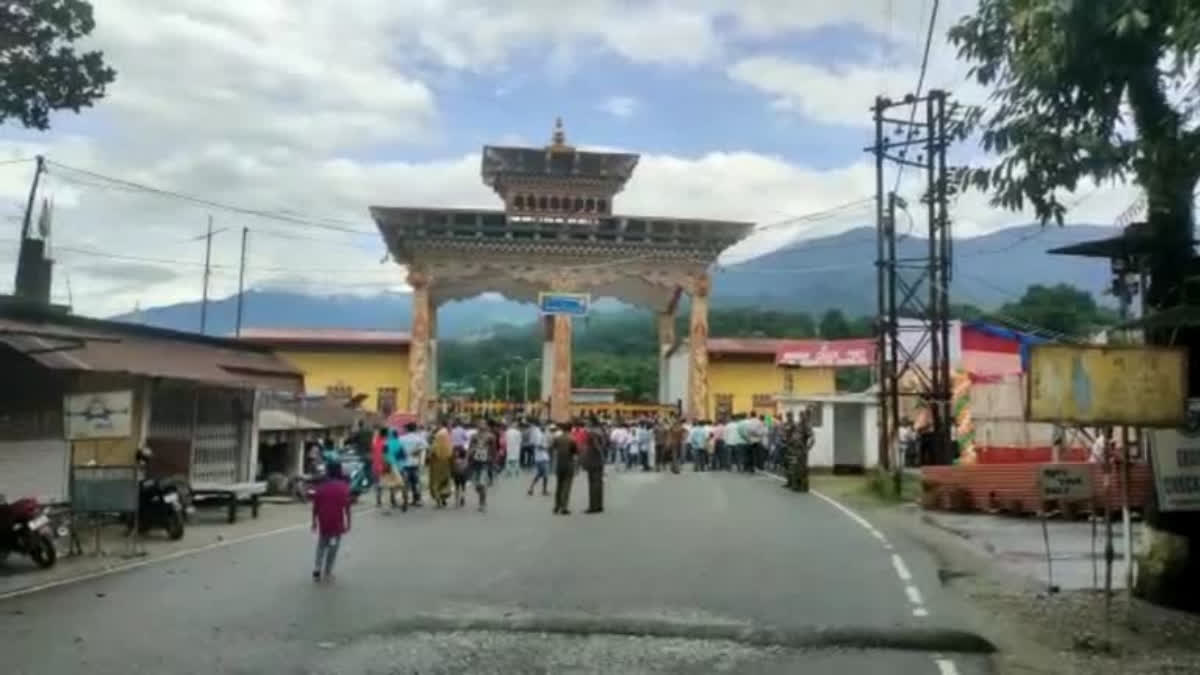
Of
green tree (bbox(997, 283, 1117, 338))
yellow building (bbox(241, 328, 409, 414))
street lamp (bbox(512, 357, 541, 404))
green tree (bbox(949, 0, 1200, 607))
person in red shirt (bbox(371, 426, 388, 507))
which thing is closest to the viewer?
green tree (bbox(949, 0, 1200, 607))

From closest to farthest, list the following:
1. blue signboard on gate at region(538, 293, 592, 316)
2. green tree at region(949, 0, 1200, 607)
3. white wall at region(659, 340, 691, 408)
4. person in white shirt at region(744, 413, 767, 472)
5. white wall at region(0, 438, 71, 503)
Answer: green tree at region(949, 0, 1200, 607) → white wall at region(0, 438, 71, 503) → person in white shirt at region(744, 413, 767, 472) → blue signboard on gate at region(538, 293, 592, 316) → white wall at region(659, 340, 691, 408)

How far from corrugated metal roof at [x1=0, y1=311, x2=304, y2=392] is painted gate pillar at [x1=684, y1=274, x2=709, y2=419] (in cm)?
2329

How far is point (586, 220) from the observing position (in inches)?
1997

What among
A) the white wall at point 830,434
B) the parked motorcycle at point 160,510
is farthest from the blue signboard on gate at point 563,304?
the parked motorcycle at point 160,510

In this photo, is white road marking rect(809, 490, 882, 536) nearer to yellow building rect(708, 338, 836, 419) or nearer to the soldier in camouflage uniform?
the soldier in camouflage uniform

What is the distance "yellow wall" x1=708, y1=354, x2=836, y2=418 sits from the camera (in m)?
58.1

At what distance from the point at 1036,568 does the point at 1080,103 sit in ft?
23.5

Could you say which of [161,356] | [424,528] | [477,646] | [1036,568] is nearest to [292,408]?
[161,356]

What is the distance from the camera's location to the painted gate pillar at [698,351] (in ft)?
163

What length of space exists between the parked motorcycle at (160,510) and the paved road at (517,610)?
1245 millimetres

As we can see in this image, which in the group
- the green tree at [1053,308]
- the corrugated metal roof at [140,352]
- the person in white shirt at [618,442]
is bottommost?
the person in white shirt at [618,442]

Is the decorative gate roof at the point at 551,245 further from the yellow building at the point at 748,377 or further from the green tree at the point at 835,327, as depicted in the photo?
the green tree at the point at 835,327

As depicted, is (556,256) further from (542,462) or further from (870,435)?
(542,462)

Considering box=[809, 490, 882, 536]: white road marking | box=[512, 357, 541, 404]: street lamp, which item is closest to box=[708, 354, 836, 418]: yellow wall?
box=[512, 357, 541, 404]: street lamp
